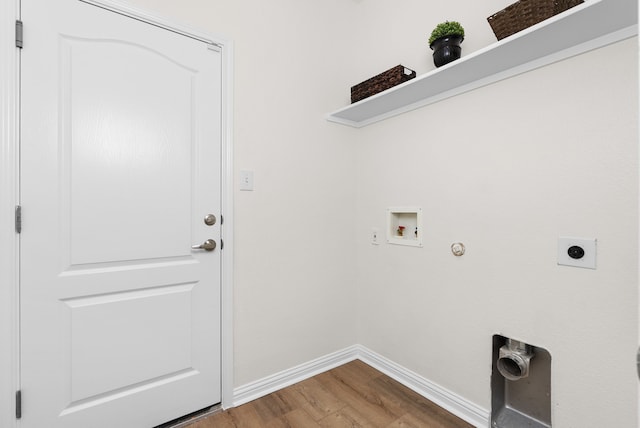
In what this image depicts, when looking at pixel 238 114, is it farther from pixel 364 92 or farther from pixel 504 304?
pixel 504 304

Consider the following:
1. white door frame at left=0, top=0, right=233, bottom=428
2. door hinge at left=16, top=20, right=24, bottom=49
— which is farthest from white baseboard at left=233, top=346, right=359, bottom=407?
door hinge at left=16, top=20, right=24, bottom=49

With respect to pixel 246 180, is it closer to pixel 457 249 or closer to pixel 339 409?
pixel 457 249

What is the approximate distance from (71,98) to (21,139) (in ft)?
0.81

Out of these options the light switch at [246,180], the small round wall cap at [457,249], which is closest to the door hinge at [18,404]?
the light switch at [246,180]

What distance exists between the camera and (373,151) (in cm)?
211

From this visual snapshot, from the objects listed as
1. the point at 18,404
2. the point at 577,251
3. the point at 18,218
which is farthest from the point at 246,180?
the point at 577,251

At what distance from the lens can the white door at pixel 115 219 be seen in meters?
1.25

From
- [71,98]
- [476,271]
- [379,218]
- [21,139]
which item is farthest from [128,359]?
[476,271]

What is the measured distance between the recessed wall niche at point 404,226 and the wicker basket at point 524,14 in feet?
3.03

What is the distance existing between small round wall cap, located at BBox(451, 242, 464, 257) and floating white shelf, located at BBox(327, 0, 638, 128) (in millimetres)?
790

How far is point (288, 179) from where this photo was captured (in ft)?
6.23

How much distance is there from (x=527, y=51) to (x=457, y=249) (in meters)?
0.93

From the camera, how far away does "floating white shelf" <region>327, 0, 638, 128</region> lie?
3.44ft

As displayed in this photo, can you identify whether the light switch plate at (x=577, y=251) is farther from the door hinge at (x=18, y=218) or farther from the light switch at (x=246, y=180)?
the door hinge at (x=18, y=218)
